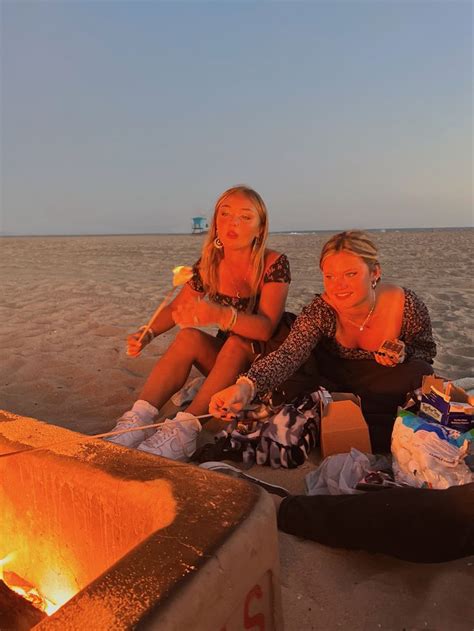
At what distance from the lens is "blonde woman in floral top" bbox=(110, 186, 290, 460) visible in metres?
2.81

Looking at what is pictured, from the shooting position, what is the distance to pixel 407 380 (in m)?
2.73

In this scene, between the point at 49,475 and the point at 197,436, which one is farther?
the point at 197,436

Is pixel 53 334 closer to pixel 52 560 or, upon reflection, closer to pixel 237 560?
pixel 52 560

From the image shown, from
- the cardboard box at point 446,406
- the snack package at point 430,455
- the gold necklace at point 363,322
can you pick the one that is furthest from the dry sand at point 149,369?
the gold necklace at point 363,322

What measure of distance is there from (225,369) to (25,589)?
1499 mm

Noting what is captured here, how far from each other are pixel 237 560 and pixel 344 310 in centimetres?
182

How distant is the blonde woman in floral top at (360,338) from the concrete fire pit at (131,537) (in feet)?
3.83

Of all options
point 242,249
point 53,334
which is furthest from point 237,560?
point 53,334

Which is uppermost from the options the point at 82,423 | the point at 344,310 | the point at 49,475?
the point at 344,310

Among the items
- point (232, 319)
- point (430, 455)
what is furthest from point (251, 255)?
point (430, 455)

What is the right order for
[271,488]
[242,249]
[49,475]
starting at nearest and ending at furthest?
1. [49,475]
2. [271,488]
3. [242,249]

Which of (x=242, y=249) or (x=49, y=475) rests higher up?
(x=242, y=249)

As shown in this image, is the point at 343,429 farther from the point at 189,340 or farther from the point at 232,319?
the point at 189,340

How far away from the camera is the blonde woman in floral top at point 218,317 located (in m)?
2.81
